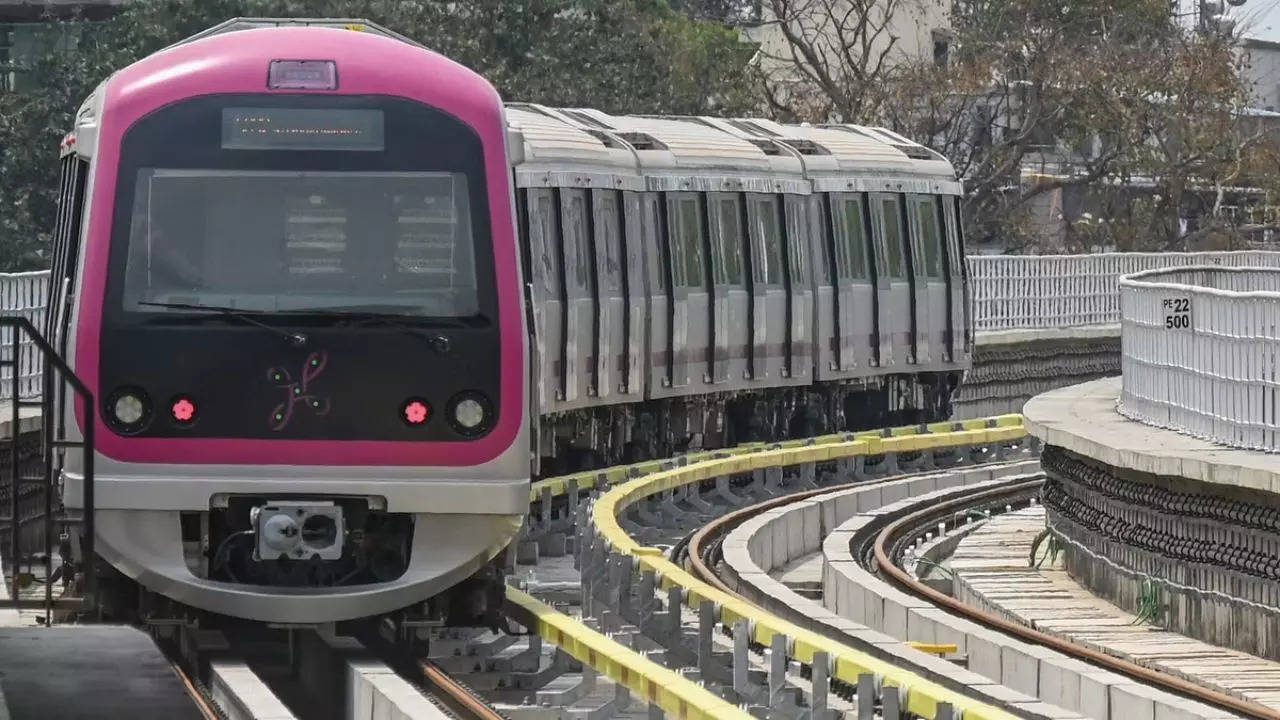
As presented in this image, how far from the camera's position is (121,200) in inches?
504

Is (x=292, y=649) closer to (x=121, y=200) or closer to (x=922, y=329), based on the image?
(x=121, y=200)

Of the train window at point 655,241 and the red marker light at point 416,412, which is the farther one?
the train window at point 655,241

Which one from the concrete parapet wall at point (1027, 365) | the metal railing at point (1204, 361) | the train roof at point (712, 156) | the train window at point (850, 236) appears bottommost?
the concrete parapet wall at point (1027, 365)

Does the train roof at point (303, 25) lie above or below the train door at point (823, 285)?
above

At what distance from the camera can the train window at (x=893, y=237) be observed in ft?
103

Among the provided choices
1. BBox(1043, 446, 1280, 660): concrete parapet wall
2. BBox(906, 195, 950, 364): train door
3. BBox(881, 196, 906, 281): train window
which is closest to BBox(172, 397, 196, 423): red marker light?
BBox(1043, 446, 1280, 660): concrete parapet wall

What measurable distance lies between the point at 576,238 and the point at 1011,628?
8665 millimetres

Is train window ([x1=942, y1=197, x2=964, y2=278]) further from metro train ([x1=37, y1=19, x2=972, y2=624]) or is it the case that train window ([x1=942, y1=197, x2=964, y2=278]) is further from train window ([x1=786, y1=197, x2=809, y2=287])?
metro train ([x1=37, y1=19, x2=972, y2=624])

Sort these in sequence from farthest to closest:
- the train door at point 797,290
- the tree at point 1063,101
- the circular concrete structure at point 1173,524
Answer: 1. the tree at point 1063,101
2. the train door at point 797,290
3. the circular concrete structure at point 1173,524

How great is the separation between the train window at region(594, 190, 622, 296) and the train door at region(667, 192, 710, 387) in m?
1.53

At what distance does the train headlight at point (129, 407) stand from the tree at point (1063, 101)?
41539mm

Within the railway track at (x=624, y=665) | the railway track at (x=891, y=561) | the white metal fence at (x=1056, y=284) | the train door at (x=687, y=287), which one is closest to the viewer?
the railway track at (x=624, y=665)

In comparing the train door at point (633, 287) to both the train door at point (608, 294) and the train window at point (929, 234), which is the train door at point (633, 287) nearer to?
the train door at point (608, 294)

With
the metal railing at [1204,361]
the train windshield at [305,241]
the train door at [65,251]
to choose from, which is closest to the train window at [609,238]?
the metal railing at [1204,361]
